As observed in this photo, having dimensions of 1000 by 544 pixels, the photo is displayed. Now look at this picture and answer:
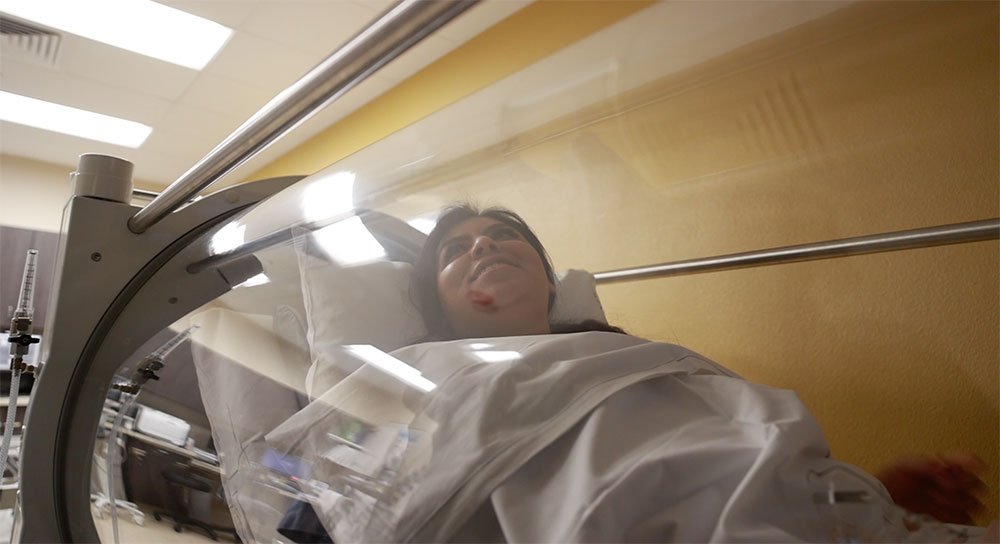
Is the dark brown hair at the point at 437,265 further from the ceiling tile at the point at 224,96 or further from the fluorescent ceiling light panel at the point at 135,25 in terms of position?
the ceiling tile at the point at 224,96

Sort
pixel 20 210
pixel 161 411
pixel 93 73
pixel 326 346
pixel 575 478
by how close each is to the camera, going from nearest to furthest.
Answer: pixel 575 478 → pixel 326 346 → pixel 161 411 → pixel 93 73 → pixel 20 210

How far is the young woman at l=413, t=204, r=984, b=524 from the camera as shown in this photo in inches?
17.5

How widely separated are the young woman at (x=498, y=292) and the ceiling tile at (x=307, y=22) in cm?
205

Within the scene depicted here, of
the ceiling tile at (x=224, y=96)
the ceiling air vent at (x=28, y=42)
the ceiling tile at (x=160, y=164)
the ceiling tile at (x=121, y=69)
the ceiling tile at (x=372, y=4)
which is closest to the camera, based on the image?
the ceiling tile at (x=372, y=4)

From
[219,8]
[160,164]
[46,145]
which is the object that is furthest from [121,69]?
[46,145]

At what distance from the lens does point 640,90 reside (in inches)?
16.2

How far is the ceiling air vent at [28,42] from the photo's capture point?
2.62 metres

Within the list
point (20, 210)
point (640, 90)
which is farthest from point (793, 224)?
point (20, 210)

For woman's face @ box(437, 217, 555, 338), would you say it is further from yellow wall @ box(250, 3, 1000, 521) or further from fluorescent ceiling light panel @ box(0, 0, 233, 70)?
fluorescent ceiling light panel @ box(0, 0, 233, 70)

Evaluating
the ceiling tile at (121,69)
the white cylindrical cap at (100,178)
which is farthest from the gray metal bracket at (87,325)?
the ceiling tile at (121,69)

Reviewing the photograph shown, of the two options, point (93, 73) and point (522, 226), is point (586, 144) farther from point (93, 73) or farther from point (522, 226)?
point (93, 73)

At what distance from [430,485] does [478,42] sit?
2331 mm

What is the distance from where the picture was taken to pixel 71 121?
356cm

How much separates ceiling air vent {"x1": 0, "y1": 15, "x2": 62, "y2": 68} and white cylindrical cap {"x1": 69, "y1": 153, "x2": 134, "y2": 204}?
229 centimetres
